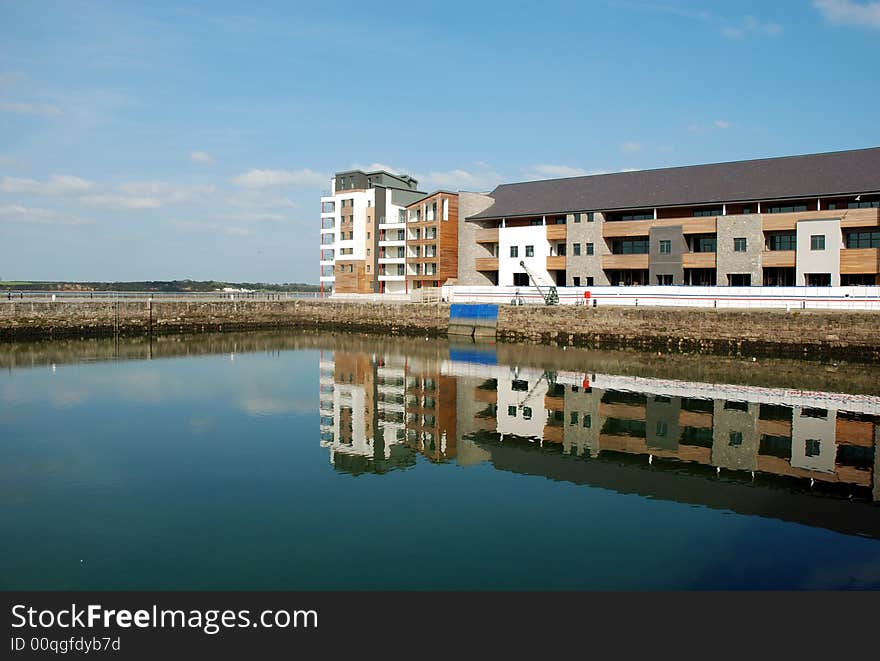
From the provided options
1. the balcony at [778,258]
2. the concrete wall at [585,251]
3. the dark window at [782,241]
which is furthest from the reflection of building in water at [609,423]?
the concrete wall at [585,251]

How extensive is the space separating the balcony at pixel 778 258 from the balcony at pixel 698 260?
4014mm

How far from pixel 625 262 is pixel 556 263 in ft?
22.0

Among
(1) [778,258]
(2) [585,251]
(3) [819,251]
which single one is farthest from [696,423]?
(2) [585,251]

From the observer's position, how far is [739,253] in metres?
52.3

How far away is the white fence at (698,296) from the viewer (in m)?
42.5

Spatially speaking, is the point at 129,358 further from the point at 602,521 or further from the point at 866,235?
the point at 866,235

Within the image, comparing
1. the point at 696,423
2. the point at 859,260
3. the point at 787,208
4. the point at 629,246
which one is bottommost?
the point at 696,423

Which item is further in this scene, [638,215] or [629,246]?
[629,246]

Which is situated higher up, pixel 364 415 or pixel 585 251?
pixel 585 251

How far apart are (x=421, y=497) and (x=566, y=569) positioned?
4.68 metres

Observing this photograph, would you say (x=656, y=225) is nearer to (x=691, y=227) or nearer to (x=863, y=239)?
(x=691, y=227)

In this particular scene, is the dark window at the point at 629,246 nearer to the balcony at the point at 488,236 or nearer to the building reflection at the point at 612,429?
the balcony at the point at 488,236

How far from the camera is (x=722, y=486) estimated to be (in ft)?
51.2

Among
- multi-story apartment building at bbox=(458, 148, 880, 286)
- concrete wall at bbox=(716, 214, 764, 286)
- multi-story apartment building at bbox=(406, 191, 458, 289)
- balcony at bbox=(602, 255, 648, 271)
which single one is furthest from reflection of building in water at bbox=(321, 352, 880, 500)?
multi-story apartment building at bbox=(406, 191, 458, 289)
